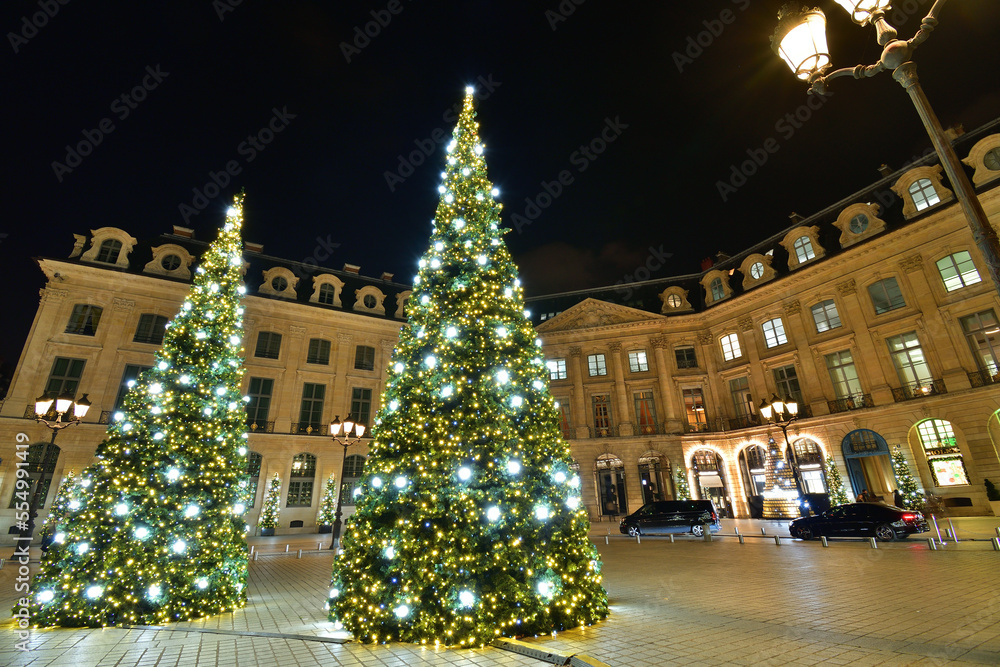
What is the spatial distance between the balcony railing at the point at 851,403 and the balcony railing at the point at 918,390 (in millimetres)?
1050

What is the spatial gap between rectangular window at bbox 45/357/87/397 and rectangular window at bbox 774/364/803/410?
38.4 metres

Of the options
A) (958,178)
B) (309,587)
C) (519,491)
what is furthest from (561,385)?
(958,178)

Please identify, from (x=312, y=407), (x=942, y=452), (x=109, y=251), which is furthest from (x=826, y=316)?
(x=109, y=251)

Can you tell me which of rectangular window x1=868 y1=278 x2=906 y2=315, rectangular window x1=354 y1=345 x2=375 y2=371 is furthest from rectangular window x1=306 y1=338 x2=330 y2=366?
rectangular window x1=868 y1=278 x2=906 y2=315

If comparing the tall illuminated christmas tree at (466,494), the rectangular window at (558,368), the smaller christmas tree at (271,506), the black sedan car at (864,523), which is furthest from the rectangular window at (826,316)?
the smaller christmas tree at (271,506)

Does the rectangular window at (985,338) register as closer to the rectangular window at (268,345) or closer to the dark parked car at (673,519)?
the dark parked car at (673,519)

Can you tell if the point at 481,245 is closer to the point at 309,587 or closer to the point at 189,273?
the point at 309,587

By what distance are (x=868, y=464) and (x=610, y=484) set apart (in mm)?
14384

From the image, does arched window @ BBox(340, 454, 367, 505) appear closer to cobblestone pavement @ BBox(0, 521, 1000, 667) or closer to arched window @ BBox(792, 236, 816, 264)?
cobblestone pavement @ BBox(0, 521, 1000, 667)

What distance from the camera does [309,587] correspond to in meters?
9.84

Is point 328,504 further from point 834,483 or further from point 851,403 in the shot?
point 851,403

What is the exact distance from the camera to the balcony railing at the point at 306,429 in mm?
26422

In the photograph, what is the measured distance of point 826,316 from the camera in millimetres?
25219

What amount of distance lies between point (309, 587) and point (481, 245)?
8.45 metres
